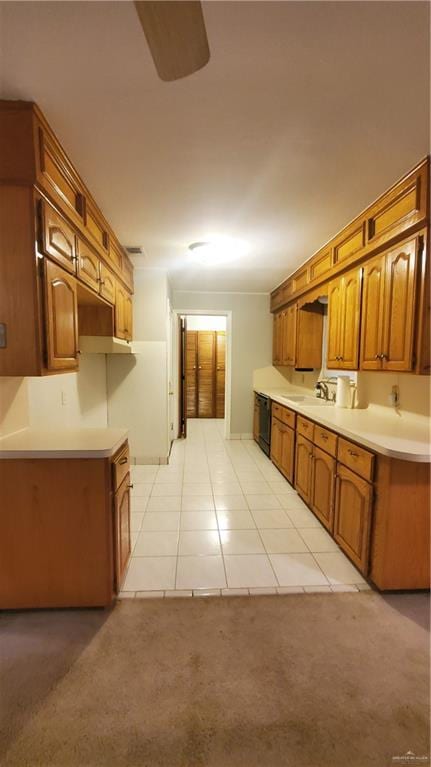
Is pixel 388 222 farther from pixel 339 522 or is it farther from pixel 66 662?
pixel 66 662

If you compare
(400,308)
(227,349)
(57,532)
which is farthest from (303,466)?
(227,349)

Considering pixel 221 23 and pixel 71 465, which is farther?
pixel 71 465

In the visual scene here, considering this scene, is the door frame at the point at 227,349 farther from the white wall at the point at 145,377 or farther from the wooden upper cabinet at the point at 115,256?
the wooden upper cabinet at the point at 115,256

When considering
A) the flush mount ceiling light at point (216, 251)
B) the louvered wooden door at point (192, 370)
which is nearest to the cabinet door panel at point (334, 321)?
the flush mount ceiling light at point (216, 251)

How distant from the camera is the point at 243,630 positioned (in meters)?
1.58

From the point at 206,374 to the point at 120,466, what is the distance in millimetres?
4801

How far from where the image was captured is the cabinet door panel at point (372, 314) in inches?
83.6

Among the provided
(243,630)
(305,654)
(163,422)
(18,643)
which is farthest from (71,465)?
(163,422)

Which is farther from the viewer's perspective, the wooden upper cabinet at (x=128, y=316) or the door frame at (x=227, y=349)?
the door frame at (x=227, y=349)

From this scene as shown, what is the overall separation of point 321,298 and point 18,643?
3739 millimetres

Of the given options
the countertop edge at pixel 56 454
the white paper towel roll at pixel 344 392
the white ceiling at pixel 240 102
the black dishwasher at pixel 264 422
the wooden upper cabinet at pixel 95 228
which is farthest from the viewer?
the black dishwasher at pixel 264 422

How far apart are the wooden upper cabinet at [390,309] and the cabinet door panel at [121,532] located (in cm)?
187

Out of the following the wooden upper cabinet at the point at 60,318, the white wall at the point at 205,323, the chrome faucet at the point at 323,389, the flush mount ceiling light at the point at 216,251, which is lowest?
the chrome faucet at the point at 323,389

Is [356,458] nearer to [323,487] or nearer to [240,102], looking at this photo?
[323,487]
